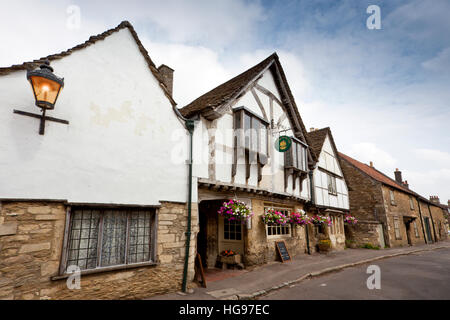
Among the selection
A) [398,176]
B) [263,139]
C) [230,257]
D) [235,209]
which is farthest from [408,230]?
[235,209]

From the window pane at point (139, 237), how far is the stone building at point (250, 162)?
1.84 metres

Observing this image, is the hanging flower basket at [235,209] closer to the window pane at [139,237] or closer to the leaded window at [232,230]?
the leaded window at [232,230]

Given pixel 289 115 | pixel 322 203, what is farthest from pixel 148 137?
pixel 322 203

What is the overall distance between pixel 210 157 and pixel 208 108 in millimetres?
1491

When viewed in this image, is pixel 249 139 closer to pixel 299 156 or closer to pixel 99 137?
pixel 299 156

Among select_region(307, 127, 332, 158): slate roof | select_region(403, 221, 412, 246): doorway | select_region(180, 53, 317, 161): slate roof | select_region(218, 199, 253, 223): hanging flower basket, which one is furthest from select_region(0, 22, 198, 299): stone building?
select_region(403, 221, 412, 246): doorway

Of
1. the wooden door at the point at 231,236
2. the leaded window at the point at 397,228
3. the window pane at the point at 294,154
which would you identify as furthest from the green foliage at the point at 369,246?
the wooden door at the point at 231,236

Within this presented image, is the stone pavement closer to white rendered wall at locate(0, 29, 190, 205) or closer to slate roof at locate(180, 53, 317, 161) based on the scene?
white rendered wall at locate(0, 29, 190, 205)

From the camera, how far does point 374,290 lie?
6105mm

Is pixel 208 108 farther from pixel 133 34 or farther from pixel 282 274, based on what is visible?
pixel 282 274

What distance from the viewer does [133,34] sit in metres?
6.07

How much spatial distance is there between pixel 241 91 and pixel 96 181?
577 centimetres

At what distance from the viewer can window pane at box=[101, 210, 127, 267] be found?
198 inches
